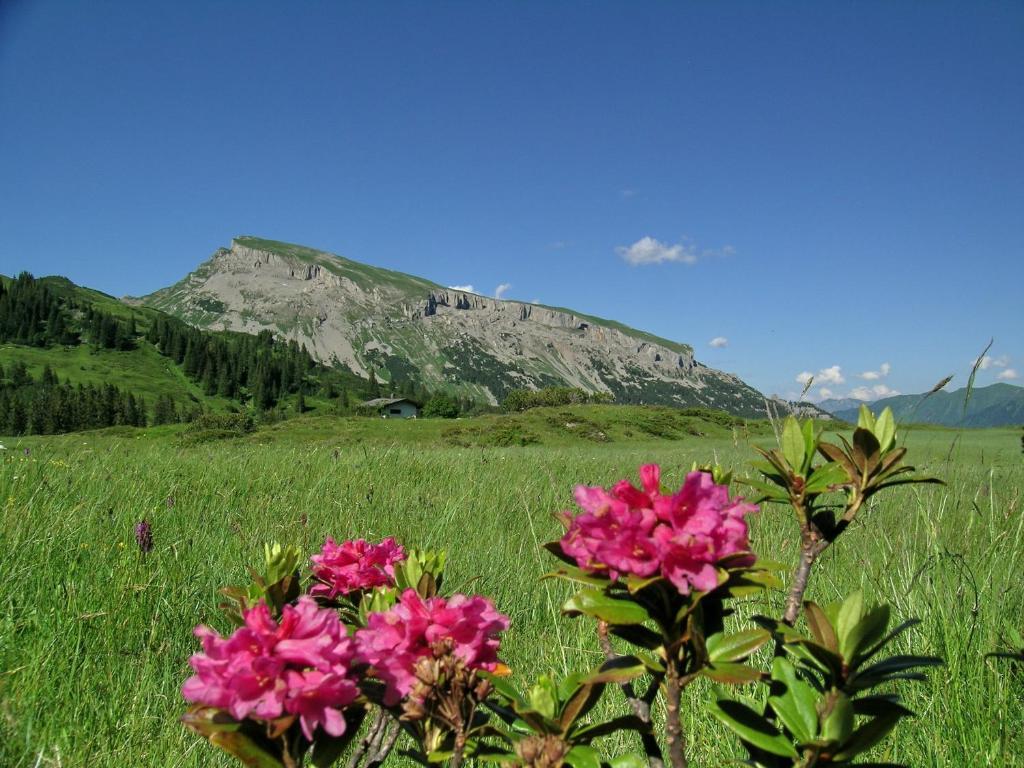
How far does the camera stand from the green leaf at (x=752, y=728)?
76 cm

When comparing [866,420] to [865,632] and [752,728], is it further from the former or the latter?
[752,728]

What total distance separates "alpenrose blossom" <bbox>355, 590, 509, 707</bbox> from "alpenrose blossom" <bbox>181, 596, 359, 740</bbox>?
76 mm

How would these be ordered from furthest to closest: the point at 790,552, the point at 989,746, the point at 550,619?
the point at 790,552, the point at 550,619, the point at 989,746

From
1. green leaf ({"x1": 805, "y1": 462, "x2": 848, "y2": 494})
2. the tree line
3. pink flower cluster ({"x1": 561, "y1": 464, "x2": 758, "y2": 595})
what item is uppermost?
green leaf ({"x1": 805, "y1": 462, "x2": 848, "y2": 494})

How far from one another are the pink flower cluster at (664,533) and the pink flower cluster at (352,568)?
0.53m

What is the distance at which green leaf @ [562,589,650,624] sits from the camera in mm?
755

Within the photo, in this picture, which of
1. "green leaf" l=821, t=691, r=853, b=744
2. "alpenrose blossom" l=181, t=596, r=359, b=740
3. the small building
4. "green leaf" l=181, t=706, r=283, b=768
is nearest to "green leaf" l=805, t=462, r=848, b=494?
"green leaf" l=821, t=691, r=853, b=744

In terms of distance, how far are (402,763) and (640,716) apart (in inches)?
52.8

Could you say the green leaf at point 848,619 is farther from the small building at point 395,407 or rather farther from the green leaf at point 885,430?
the small building at point 395,407

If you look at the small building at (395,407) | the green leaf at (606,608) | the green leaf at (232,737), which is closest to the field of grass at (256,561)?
the green leaf at (606,608)

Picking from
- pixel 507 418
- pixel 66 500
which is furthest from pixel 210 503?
pixel 507 418

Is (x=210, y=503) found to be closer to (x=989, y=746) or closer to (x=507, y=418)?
(x=989, y=746)

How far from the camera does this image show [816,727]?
2.55 ft

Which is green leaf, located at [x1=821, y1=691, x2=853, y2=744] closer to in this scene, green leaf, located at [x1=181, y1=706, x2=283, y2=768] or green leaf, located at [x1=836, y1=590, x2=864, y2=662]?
green leaf, located at [x1=836, y1=590, x2=864, y2=662]
